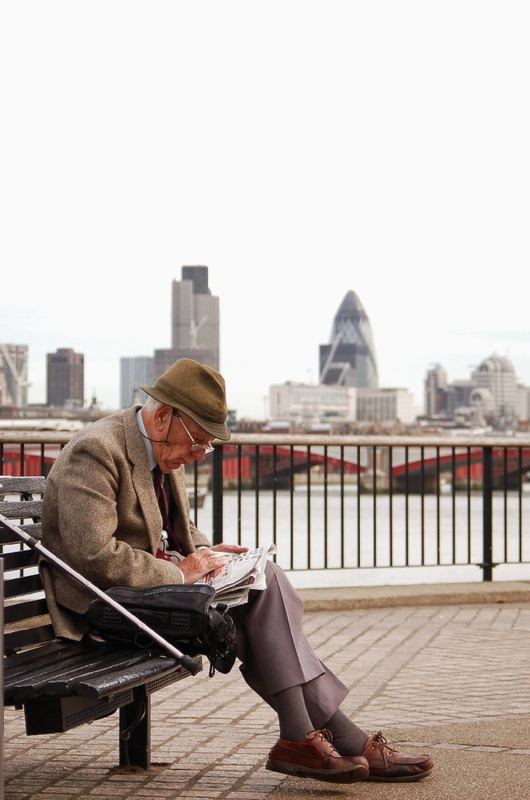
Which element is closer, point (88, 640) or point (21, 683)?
point (21, 683)

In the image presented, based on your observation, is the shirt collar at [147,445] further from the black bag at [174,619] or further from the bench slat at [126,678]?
the bench slat at [126,678]

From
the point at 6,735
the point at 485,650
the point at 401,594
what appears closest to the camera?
the point at 6,735

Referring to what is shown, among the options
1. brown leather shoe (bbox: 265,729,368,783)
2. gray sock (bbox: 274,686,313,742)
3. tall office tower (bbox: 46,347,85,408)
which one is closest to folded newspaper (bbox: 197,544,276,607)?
gray sock (bbox: 274,686,313,742)

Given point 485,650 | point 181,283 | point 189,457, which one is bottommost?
point 485,650

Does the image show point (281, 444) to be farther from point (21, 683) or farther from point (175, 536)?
point (21, 683)

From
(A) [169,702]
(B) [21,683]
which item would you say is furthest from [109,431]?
(A) [169,702]

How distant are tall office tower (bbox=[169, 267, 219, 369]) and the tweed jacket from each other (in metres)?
8.62

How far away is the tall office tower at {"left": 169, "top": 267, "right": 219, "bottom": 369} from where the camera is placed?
13.2 m

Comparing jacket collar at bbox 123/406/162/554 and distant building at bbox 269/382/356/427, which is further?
distant building at bbox 269/382/356/427

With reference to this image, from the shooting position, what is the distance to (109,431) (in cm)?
349

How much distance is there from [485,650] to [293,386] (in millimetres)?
131784

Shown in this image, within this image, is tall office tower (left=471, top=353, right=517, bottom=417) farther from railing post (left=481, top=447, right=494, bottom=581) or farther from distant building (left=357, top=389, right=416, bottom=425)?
railing post (left=481, top=447, right=494, bottom=581)

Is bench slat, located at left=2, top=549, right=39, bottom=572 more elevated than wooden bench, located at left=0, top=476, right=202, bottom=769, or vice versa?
bench slat, located at left=2, top=549, right=39, bottom=572

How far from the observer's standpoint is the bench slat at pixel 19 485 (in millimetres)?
3842
